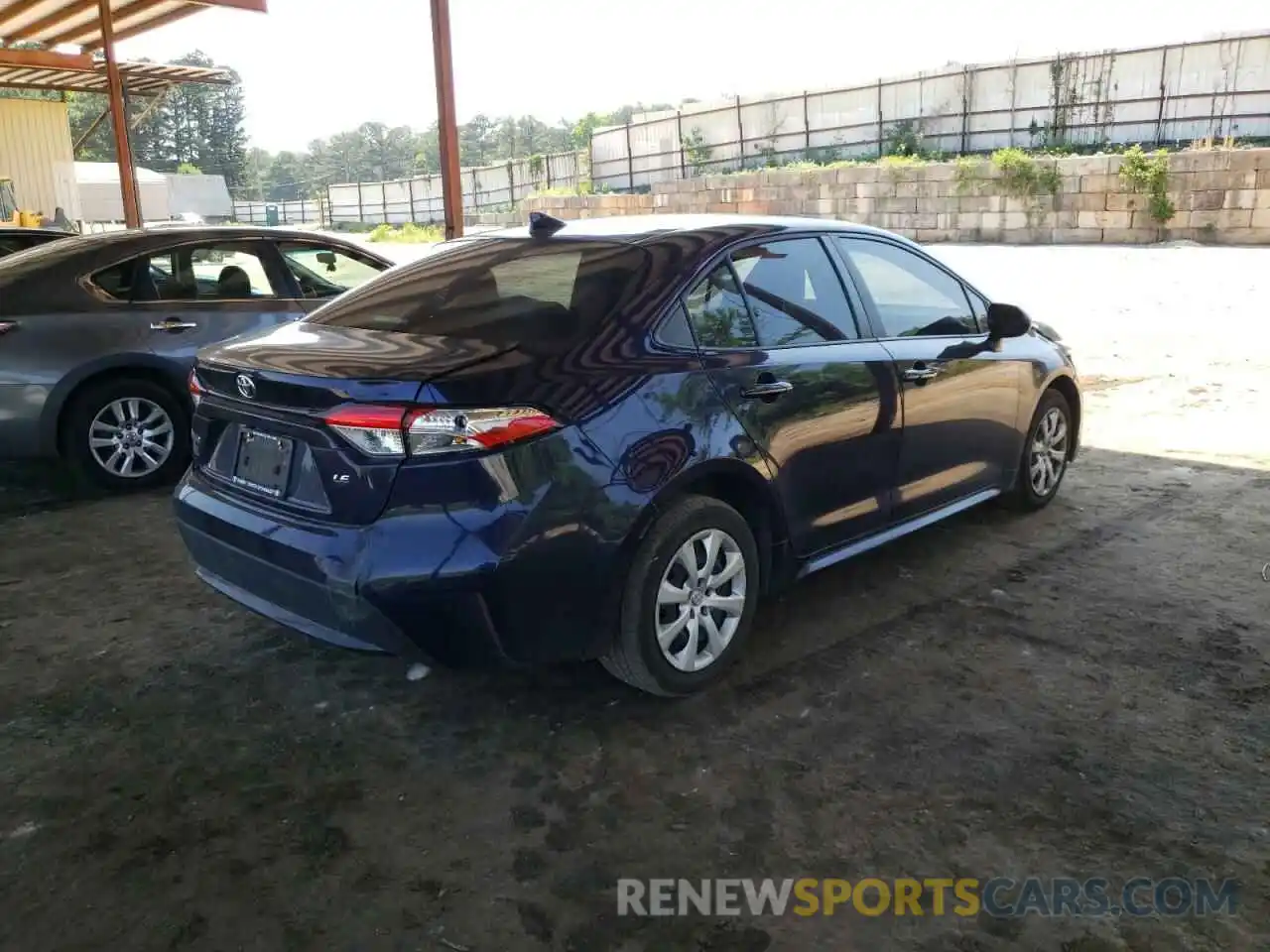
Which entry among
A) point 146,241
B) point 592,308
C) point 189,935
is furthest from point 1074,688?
point 146,241

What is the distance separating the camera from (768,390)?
3.44 m

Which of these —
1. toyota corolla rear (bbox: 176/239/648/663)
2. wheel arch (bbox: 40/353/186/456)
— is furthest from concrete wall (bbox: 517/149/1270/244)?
toyota corolla rear (bbox: 176/239/648/663)

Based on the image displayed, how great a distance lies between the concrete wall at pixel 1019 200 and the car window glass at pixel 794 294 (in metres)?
12.1

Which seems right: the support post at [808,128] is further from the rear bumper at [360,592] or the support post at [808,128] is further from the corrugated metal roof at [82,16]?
the rear bumper at [360,592]

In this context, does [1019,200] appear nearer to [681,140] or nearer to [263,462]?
[681,140]

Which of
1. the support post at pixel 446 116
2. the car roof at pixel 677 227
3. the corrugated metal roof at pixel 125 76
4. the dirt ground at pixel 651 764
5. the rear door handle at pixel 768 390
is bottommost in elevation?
the dirt ground at pixel 651 764

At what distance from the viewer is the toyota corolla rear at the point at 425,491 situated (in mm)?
2811

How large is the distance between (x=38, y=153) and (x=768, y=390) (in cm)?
3093

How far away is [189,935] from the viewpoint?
2.33 m

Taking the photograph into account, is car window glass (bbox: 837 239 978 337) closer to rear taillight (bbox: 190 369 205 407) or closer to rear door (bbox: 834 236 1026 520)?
rear door (bbox: 834 236 1026 520)

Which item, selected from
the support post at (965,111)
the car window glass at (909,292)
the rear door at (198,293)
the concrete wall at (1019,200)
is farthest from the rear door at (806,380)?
the support post at (965,111)

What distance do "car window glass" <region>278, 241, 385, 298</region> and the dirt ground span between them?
253 cm

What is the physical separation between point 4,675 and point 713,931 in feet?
9.02

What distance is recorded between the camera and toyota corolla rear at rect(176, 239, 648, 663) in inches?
111
